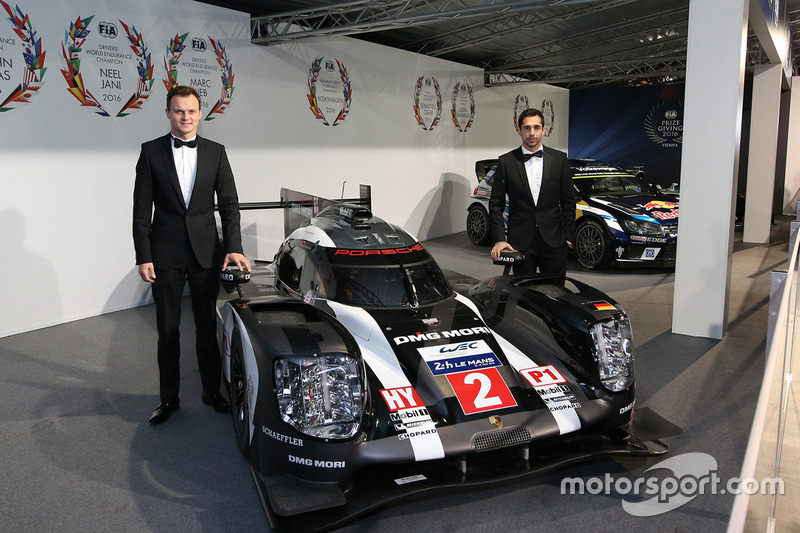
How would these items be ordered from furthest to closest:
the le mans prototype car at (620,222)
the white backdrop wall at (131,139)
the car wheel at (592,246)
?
the car wheel at (592,246) → the le mans prototype car at (620,222) → the white backdrop wall at (131,139)

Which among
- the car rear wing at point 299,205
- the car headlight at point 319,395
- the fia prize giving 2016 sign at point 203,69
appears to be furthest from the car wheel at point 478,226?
the car headlight at point 319,395

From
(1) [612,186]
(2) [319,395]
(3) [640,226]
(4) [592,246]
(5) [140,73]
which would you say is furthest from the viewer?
(1) [612,186]

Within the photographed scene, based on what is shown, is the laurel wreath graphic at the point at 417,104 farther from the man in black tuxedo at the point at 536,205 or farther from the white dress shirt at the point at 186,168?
the white dress shirt at the point at 186,168

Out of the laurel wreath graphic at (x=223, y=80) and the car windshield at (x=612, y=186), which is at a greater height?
the laurel wreath graphic at (x=223, y=80)

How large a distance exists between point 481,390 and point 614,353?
64 cm

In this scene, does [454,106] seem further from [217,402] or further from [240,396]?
[240,396]

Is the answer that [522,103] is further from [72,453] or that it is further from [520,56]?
[72,453]

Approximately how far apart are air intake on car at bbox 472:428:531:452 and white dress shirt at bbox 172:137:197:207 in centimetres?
184

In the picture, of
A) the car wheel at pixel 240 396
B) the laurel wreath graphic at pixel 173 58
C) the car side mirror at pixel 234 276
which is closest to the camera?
the car wheel at pixel 240 396

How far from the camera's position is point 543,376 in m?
2.63

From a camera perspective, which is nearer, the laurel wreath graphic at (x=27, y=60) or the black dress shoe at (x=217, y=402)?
the black dress shoe at (x=217, y=402)

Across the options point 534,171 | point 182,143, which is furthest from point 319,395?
point 534,171

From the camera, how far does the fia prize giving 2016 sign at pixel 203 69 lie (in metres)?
5.89

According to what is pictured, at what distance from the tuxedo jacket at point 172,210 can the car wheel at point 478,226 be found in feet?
19.2
